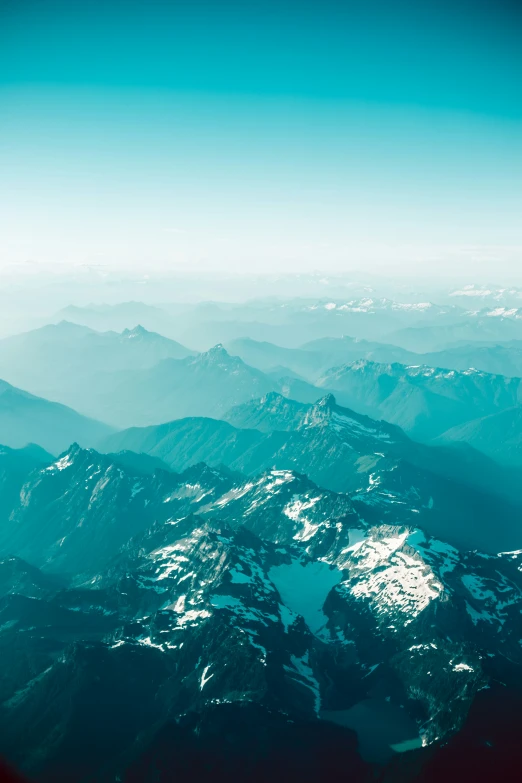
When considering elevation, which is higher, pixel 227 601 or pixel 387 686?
pixel 227 601

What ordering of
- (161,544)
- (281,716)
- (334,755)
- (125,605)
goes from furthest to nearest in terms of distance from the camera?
1. (161,544)
2. (125,605)
3. (281,716)
4. (334,755)

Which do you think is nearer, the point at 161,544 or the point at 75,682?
the point at 75,682

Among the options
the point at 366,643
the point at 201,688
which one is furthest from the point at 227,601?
the point at 366,643

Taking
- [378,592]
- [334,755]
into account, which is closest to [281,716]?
[334,755]

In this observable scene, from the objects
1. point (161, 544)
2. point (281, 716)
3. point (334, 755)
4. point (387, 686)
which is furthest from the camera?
point (161, 544)

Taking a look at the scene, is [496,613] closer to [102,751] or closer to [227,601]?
[227,601]

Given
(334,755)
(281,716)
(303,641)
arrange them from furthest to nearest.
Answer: (303,641)
(281,716)
(334,755)

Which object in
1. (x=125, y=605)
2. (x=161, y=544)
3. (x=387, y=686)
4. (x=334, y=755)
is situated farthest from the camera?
(x=161, y=544)

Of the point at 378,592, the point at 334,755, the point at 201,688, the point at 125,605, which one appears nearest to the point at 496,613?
the point at 378,592

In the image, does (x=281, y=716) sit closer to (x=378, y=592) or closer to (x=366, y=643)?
(x=366, y=643)
